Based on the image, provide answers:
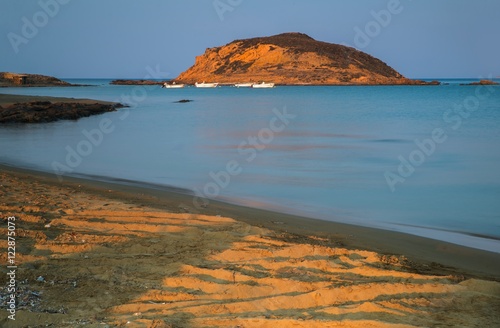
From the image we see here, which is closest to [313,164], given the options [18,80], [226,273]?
[226,273]

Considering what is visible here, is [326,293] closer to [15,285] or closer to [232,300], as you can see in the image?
[232,300]

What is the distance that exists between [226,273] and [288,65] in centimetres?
13359

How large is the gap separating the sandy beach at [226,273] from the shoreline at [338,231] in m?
0.04

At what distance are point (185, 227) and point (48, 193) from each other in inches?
137

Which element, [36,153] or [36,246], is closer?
[36,246]

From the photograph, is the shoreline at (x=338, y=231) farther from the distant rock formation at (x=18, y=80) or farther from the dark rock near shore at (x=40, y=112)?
the distant rock formation at (x=18, y=80)

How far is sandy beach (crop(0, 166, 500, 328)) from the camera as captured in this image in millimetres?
4180

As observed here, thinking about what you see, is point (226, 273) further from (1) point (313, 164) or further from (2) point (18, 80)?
(2) point (18, 80)

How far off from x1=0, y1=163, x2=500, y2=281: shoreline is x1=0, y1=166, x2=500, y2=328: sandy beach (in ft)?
0.12

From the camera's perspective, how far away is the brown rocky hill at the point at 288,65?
5138 inches

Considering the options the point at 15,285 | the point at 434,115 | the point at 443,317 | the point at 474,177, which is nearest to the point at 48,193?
the point at 15,285

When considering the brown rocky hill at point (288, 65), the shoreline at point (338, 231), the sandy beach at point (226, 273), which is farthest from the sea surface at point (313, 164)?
the brown rocky hill at point (288, 65)

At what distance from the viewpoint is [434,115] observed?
38312mm

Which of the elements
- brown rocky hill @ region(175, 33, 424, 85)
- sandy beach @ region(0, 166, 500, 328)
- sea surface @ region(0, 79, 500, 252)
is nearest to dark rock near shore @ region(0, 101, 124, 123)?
sea surface @ region(0, 79, 500, 252)
